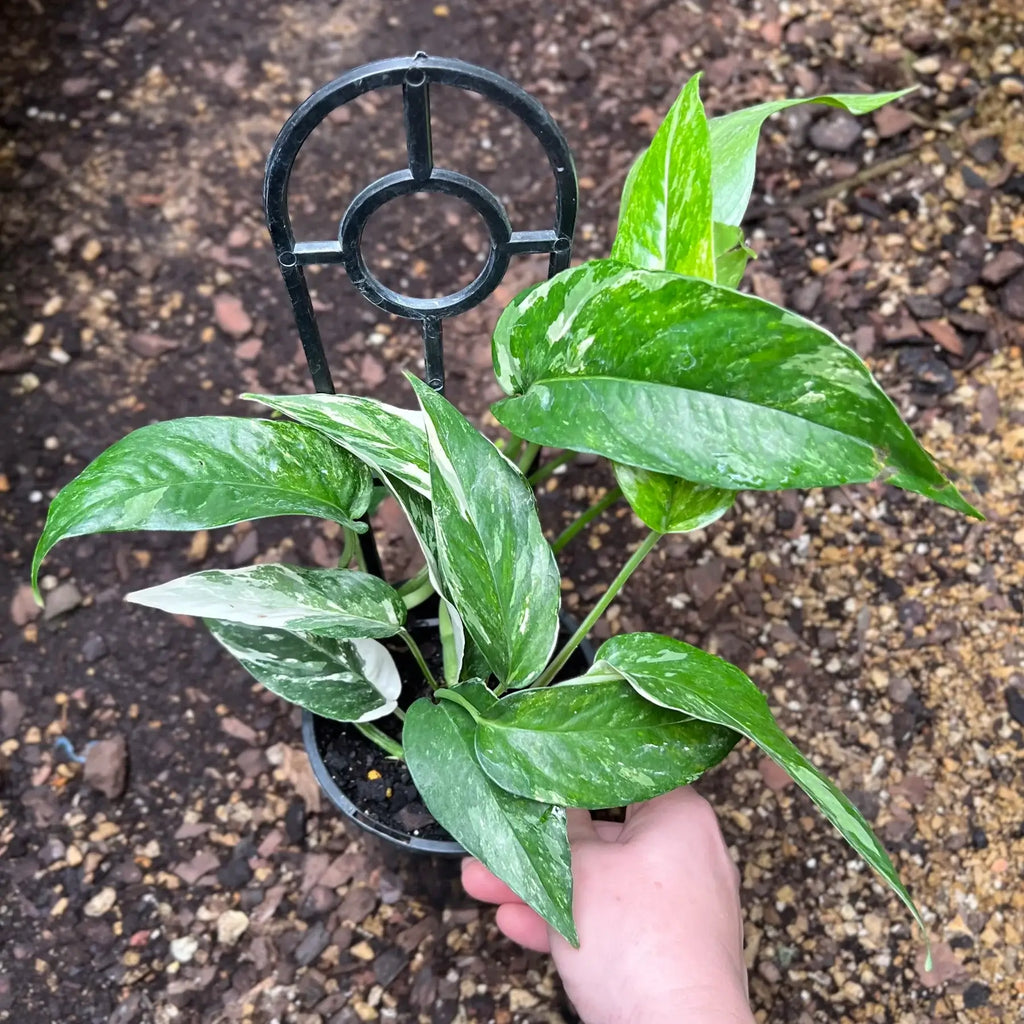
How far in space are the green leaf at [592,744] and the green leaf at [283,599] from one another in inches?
4.9

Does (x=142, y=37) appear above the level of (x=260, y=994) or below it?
above

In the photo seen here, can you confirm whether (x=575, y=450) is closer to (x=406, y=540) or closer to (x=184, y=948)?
(x=406, y=540)

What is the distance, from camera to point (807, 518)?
1.31m

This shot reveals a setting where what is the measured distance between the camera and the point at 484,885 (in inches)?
34.0

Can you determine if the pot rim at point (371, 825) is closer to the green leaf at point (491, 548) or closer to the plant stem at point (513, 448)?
the green leaf at point (491, 548)

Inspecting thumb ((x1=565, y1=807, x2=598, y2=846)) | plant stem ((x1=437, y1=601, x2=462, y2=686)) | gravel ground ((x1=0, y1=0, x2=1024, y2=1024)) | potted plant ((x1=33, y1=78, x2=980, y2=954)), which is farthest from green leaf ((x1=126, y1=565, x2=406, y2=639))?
gravel ground ((x1=0, y1=0, x2=1024, y2=1024))

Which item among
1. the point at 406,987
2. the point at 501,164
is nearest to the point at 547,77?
the point at 501,164

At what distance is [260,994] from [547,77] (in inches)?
56.4

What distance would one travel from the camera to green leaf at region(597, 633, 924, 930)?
0.57 metres

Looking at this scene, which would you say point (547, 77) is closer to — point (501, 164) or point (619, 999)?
point (501, 164)

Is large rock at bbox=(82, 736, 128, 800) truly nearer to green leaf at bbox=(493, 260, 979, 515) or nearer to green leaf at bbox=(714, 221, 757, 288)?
green leaf at bbox=(493, 260, 979, 515)

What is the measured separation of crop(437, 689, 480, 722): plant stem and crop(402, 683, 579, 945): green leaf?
0.05 ft

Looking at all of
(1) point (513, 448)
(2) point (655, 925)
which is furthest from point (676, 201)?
(2) point (655, 925)

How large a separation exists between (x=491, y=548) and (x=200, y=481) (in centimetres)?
21
